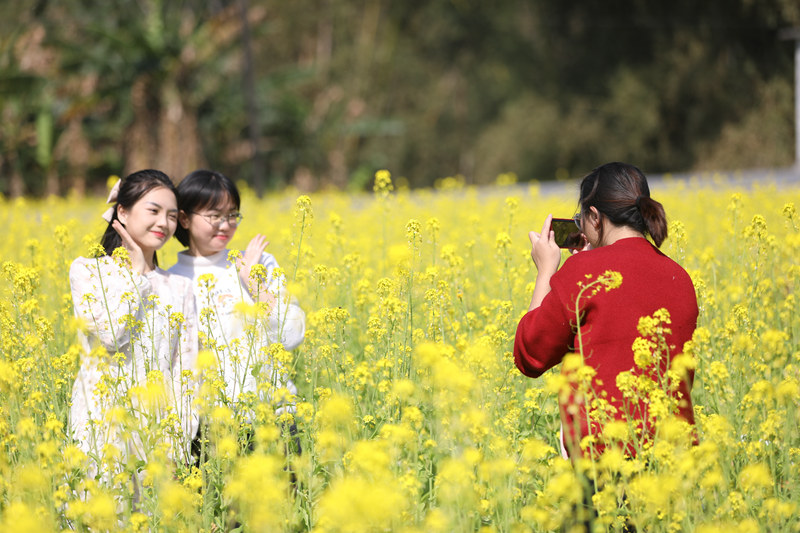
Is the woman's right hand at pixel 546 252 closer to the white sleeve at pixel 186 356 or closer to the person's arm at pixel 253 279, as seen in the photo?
the person's arm at pixel 253 279

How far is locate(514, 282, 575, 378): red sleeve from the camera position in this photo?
2254mm

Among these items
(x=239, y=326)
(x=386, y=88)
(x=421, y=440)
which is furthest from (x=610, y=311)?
(x=386, y=88)

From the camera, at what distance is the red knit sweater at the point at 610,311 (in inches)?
88.4

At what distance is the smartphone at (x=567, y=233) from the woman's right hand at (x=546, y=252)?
30 millimetres

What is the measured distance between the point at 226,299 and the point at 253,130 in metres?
11.8

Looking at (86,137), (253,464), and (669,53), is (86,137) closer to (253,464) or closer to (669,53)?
(669,53)

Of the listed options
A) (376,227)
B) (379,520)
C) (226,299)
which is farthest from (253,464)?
(376,227)

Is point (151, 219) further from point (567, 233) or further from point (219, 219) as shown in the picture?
point (567, 233)

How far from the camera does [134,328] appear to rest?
2686mm

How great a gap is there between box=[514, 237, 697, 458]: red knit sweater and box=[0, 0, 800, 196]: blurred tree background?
12056 millimetres

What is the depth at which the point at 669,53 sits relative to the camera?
74.0 ft

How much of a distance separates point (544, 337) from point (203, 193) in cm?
153

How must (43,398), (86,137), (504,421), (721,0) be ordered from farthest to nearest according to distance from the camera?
(721,0) < (86,137) < (43,398) < (504,421)

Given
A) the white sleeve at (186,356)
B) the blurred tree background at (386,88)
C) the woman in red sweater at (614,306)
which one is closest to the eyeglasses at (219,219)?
the white sleeve at (186,356)
